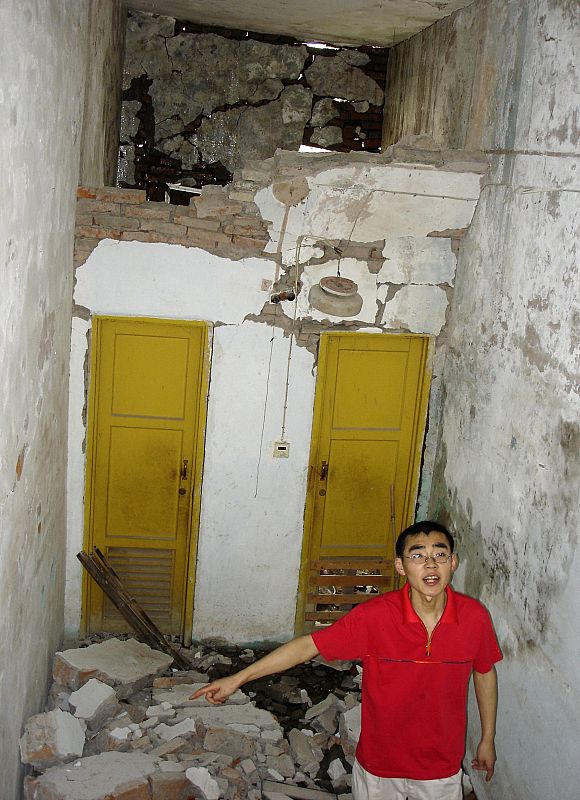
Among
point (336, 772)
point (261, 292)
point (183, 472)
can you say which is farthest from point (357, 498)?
point (336, 772)

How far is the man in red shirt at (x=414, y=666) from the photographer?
2895 millimetres

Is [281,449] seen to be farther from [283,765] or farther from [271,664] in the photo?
[271,664]

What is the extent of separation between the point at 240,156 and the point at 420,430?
3388 millimetres

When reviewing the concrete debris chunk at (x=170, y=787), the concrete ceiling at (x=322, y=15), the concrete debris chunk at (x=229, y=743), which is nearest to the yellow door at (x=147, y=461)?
the concrete debris chunk at (x=229, y=743)

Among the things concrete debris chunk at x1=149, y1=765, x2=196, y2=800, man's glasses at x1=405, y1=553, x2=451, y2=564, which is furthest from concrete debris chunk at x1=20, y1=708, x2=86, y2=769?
man's glasses at x1=405, y1=553, x2=451, y2=564

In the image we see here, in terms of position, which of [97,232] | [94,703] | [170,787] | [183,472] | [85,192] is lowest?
[170,787]

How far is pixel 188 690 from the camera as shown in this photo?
477cm

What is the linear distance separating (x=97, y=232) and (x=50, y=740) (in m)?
2.84

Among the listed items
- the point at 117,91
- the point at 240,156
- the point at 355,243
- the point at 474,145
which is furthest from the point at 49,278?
the point at 240,156

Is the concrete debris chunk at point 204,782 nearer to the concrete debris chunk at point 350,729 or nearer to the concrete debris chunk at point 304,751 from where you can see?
the concrete debris chunk at point 304,751

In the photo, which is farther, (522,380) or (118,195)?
(118,195)

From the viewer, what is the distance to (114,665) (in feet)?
15.7

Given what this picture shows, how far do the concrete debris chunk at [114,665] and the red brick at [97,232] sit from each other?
253cm

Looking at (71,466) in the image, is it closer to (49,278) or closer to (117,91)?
(49,278)
